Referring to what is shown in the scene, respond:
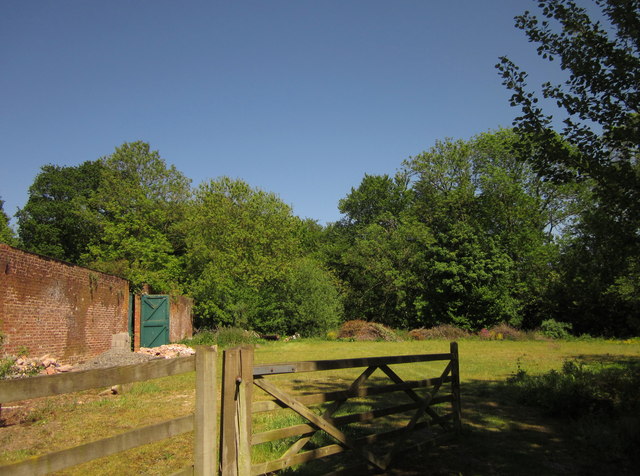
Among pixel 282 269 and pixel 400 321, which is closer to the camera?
pixel 282 269

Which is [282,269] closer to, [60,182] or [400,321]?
[400,321]

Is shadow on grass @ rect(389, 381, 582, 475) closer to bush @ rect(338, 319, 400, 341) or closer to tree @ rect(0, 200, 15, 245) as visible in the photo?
bush @ rect(338, 319, 400, 341)

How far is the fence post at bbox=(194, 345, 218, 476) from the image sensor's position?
11.1ft

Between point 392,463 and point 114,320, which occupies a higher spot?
point 114,320

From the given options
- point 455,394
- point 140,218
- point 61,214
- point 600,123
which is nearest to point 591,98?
point 600,123

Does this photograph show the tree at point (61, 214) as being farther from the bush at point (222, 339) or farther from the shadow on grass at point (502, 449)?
the shadow on grass at point (502, 449)

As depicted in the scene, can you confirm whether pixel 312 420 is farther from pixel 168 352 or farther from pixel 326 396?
pixel 168 352

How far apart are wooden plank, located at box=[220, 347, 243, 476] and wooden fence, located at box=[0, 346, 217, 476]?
18 cm

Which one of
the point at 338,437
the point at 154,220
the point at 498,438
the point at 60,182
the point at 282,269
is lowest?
the point at 498,438

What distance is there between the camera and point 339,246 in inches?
1699

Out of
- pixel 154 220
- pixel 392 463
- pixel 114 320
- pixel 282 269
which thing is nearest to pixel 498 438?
pixel 392 463

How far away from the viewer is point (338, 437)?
4.65 meters

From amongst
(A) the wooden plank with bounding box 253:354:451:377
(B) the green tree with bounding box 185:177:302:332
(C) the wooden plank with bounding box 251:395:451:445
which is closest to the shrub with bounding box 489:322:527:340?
(B) the green tree with bounding box 185:177:302:332

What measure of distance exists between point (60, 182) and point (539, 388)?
42304 mm
